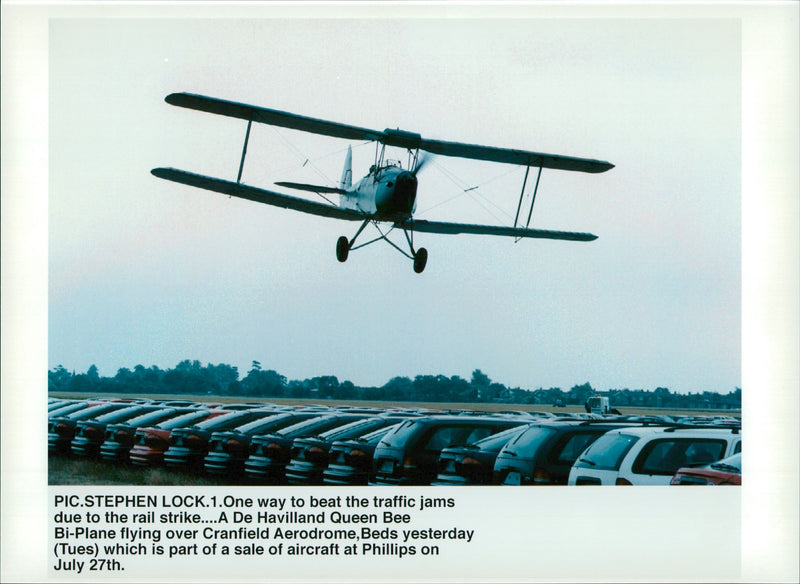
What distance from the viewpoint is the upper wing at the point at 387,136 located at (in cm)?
845

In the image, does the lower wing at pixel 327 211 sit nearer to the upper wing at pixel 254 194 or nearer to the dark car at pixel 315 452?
the upper wing at pixel 254 194

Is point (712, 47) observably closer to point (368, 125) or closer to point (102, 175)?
point (368, 125)

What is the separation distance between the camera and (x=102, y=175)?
8.56 m

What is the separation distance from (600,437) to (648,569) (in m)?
1.28

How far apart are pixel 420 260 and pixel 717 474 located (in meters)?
2.99

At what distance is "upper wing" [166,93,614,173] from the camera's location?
333 inches

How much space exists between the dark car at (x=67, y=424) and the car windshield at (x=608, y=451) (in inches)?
163

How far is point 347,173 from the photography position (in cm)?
983

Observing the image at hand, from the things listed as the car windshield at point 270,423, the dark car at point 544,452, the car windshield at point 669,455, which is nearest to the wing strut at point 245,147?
the car windshield at point 270,423

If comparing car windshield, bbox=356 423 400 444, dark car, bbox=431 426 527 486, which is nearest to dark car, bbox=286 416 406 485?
car windshield, bbox=356 423 400 444

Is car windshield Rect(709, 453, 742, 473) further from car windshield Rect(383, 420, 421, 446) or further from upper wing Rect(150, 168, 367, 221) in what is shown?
upper wing Rect(150, 168, 367, 221)

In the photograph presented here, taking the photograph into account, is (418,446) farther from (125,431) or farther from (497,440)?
(125,431)

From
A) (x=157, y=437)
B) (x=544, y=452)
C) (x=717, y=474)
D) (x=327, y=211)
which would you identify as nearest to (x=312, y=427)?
(x=157, y=437)

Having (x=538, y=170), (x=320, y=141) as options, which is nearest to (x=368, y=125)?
(x=320, y=141)
